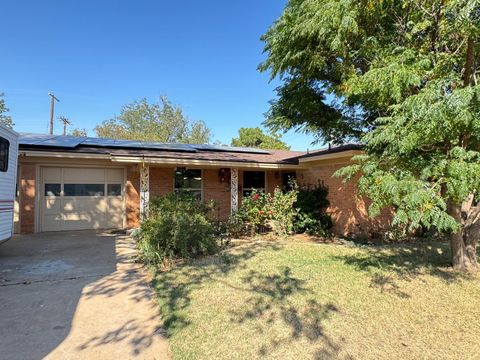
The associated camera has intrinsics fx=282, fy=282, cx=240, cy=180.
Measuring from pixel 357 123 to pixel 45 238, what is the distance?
9893mm

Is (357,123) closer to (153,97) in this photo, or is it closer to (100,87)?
(100,87)

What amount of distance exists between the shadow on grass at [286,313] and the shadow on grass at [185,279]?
688mm

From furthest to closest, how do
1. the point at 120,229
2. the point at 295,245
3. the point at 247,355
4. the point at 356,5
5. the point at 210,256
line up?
the point at 120,229
the point at 295,245
the point at 210,256
the point at 356,5
the point at 247,355

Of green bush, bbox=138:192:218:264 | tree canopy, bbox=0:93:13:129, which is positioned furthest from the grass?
tree canopy, bbox=0:93:13:129

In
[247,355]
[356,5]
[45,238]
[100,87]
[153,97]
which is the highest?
[153,97]

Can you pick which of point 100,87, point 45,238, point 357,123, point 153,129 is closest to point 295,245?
point 357,123

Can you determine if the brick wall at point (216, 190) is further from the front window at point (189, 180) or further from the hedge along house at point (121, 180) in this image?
the front window at point (189, 180)

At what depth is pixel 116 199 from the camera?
1083 centimetres

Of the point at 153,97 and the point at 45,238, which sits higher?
the point at 153,97

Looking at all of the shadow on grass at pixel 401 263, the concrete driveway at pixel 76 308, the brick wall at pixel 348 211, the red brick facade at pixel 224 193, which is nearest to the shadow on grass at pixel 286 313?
the concrete driveway at pixel 76 308

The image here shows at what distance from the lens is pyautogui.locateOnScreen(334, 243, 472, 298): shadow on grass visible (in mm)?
4840

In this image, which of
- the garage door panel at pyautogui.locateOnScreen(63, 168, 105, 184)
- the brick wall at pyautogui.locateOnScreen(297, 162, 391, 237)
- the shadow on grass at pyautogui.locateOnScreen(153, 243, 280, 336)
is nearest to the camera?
the shadow on grass at pyautogui.locateOnScreen(153, 243, 280, 336)

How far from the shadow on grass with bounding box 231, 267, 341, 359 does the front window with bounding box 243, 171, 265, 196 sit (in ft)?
25.2

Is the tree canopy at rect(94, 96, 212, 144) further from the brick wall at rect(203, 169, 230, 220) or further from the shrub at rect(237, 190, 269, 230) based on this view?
the shrub at rect(237, 190, 269, 230)
